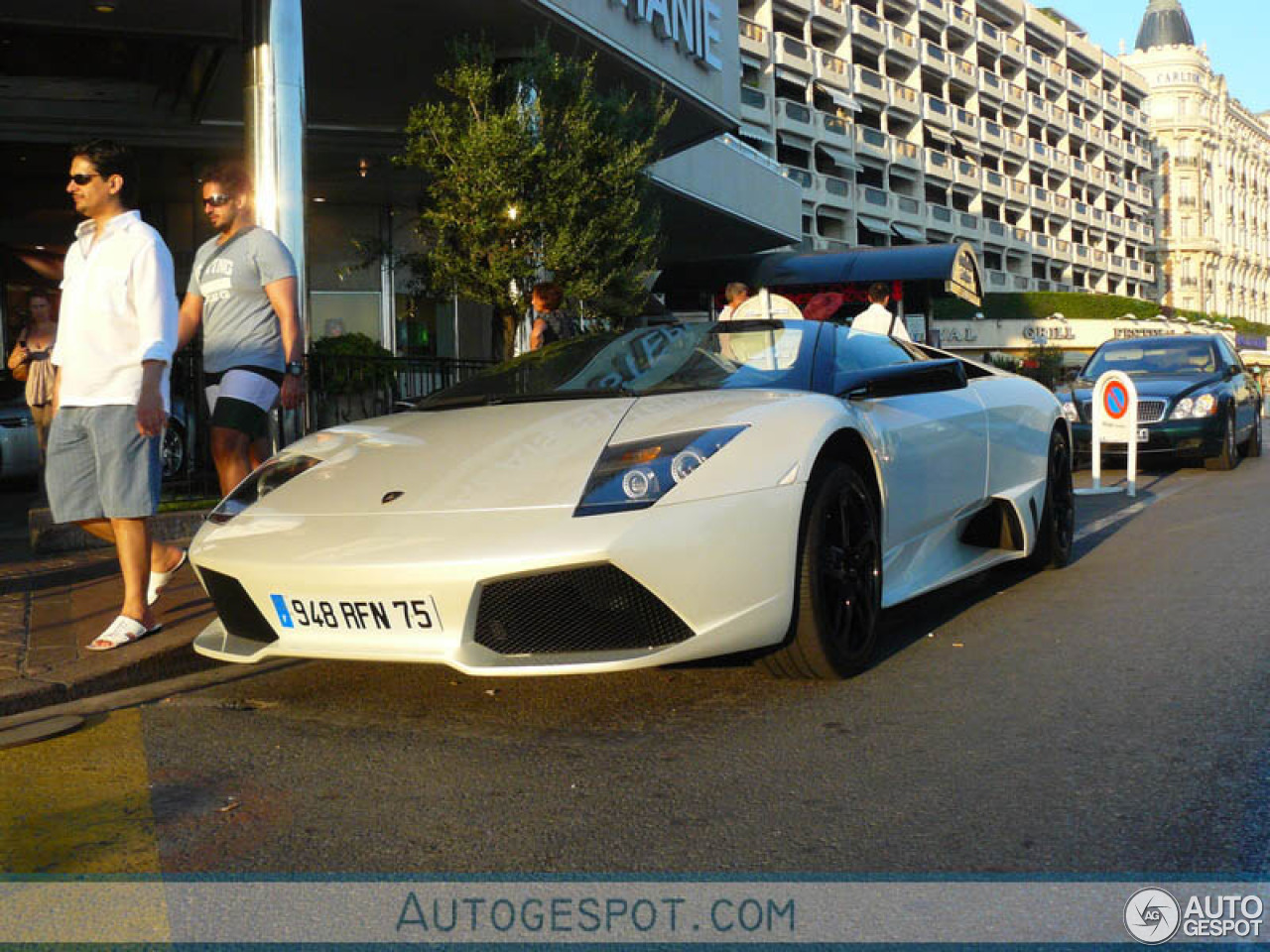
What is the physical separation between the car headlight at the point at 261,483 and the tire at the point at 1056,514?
11.7ft

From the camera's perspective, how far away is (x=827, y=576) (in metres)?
4.28

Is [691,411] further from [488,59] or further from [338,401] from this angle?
[488,59]

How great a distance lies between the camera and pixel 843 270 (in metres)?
23.8

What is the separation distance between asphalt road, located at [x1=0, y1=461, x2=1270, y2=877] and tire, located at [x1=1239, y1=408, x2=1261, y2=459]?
35.5 feet

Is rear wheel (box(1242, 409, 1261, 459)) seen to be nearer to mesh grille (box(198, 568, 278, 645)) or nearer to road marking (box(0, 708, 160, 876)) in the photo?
mesh grille (box(198, 568, 278, 645))

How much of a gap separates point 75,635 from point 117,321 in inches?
47.0

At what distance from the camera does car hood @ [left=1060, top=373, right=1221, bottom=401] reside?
44.6 feet

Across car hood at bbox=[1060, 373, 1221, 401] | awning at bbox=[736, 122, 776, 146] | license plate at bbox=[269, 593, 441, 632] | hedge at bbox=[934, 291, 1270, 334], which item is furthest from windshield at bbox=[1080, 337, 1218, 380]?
hedge at bbox=[934, 291, 1270, 334]

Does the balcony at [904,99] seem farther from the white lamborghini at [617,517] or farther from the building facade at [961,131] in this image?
the white lamborghini at [617,517]

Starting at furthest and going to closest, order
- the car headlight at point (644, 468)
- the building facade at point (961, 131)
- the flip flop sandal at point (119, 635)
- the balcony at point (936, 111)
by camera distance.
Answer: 1. the balcony at point (936, 111)
2. the building facade at point (961, 131)
3. the flip flop sandal at point (119, 635)
4. the car headlight at point (644, 468)

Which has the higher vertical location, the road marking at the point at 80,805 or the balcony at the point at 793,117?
the balcony at the point at 793,117

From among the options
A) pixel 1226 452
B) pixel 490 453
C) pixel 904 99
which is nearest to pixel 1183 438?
pixel 1226 452

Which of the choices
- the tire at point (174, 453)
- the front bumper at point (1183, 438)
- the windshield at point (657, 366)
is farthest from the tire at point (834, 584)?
the front bumper at point (1183, 438)

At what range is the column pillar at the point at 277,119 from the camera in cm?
1030
